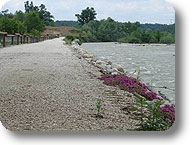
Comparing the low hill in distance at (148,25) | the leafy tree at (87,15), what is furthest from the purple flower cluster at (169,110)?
the leafy tree at (87,15)

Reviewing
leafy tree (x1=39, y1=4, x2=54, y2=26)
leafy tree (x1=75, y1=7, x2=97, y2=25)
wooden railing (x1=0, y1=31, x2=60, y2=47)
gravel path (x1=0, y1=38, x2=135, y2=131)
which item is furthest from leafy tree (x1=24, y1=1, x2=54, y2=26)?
wooden railing (x1=0, y1=31, x2=60, y2=47)

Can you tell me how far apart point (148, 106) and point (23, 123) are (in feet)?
4.07

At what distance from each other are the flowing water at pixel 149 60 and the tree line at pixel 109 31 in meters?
0.20

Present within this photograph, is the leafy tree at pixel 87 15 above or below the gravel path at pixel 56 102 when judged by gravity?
above

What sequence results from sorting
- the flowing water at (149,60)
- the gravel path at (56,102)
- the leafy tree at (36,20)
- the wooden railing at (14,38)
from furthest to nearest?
1. the wooden railing at (14,38)
2. the flowing water at (149,60)
3. the leafy tree at (36,20)
4. the gravel path at (56,102)

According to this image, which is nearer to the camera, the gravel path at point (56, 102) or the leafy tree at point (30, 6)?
the gravel path at point (56, 102)

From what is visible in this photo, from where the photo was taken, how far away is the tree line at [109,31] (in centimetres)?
355

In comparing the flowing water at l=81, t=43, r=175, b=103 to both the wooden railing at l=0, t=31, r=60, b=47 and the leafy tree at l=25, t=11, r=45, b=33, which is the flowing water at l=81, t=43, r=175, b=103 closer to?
the leafy tree at l=25, t=11, r=45, b=33

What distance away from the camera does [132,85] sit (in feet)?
Result: 15.8

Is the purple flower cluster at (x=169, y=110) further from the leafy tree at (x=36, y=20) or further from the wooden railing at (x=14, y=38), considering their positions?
the wooden railing at (x=14, y=38)

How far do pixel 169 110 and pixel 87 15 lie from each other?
129 cm

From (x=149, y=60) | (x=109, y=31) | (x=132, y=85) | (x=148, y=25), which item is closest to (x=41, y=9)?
(x=109, y=31)

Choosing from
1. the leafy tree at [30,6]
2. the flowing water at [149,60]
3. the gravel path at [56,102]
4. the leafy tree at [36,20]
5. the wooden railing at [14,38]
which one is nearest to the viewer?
the gravel path at [56,102]

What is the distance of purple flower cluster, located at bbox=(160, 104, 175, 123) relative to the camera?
330cm
